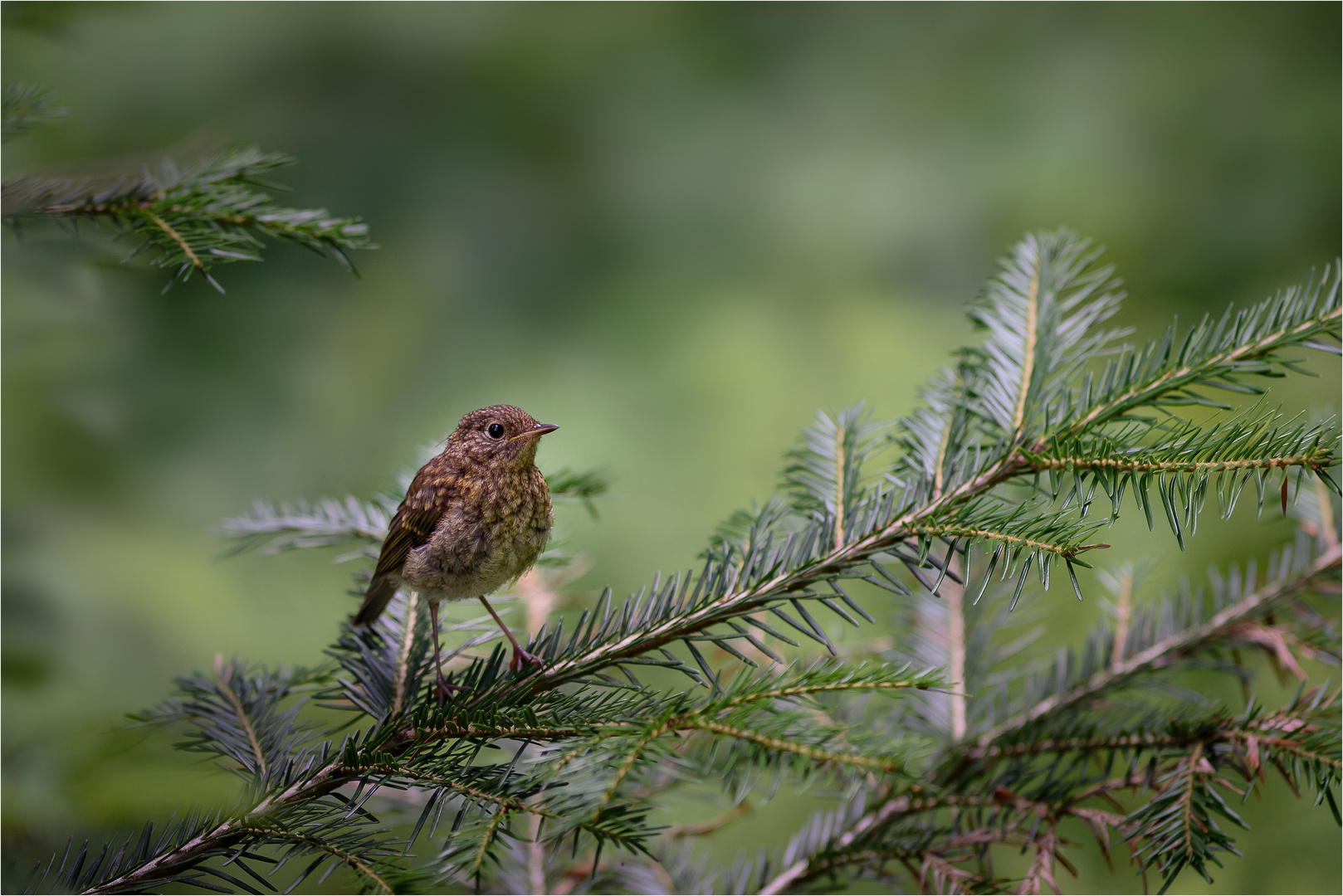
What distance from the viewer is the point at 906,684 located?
95 centimetres

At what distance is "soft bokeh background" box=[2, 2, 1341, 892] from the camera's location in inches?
99.4

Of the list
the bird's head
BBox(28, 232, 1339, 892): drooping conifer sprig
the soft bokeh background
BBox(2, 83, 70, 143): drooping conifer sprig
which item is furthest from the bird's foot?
the soft bokeh background

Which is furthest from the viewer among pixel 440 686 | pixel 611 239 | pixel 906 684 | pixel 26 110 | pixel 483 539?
pixel 611 239

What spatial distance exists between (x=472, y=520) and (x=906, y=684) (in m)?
0.64

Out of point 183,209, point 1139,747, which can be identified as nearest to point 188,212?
point 183,209

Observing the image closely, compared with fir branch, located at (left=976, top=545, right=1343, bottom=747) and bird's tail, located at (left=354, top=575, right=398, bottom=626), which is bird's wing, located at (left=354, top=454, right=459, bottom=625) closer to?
bird's tail, located at (left=354, top=575, right=398, bottom=626)

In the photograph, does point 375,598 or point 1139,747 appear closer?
point 1139,747

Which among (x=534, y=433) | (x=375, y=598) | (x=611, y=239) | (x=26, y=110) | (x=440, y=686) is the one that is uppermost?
(x=611, y=239)

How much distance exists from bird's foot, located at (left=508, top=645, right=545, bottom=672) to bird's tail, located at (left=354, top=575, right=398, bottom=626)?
0.22 m

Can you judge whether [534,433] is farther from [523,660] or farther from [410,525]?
[523,660]

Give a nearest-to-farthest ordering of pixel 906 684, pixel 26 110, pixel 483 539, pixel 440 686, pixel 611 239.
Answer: pixel 906 684 < pixel 440 686 < pixel 26 110 < pixel 483 539 < pixel 611 239

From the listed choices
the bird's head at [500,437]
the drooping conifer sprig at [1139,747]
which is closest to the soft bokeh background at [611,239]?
the bird's head at [500,437]

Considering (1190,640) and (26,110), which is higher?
(26,110)

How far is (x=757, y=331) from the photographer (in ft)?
9.43
